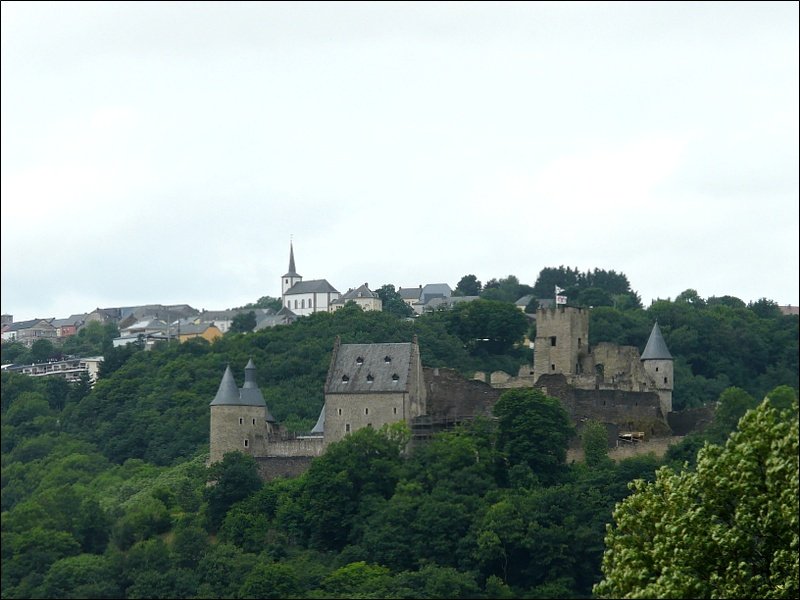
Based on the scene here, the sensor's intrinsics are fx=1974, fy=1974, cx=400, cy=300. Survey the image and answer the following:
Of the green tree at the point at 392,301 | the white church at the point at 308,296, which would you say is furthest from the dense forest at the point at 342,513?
the white church at the point at 308,296

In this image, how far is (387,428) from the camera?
5844cm

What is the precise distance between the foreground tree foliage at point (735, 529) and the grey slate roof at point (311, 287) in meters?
81.3

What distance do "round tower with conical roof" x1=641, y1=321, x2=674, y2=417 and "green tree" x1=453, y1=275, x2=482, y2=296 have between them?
31717mm

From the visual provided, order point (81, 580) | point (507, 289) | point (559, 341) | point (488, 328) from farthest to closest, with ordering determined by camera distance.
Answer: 1. point (507, 289)
2. point (488, 328)
3. point (559, 341)
4. point (81, 580)

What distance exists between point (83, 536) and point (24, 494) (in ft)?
6.94

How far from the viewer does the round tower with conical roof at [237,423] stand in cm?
6009

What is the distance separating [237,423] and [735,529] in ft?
105

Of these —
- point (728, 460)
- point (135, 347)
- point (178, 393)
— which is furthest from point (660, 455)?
point (135, 347)

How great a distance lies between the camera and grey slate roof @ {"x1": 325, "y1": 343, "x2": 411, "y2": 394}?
59156 mm

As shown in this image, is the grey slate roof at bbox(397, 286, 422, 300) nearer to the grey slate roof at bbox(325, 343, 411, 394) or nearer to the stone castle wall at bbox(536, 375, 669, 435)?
the grey slate roof at bbox(325, 343, 411, 394)

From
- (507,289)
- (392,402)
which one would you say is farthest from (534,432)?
(507,289)

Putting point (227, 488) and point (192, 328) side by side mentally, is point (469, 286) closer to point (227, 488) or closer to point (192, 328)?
point (192, 328)

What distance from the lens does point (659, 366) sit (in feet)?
213

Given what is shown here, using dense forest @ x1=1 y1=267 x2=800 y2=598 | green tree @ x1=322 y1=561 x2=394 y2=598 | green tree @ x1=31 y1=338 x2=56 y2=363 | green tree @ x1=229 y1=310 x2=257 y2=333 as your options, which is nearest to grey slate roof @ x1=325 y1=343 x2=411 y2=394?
dense forest @ x1=1 y1=267 x2=800 y2=598
